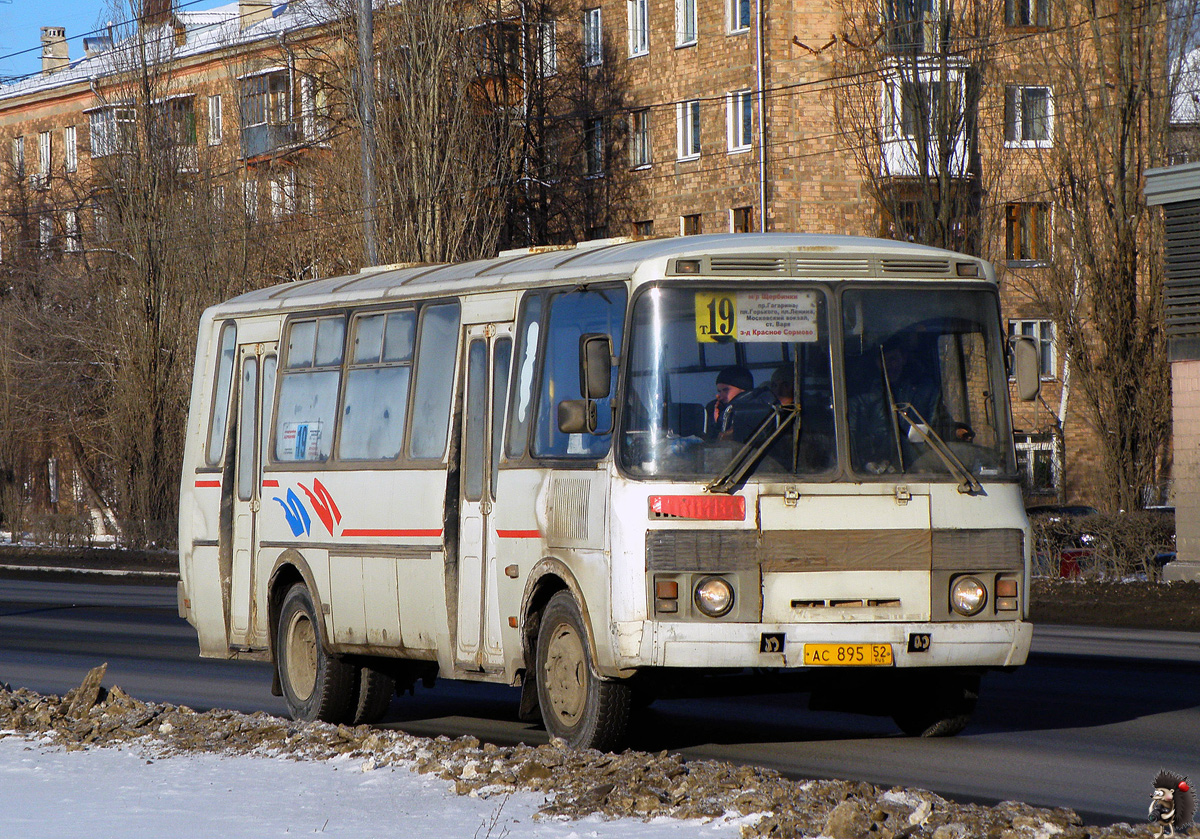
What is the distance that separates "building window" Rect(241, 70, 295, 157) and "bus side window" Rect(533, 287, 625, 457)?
4036 centimetres

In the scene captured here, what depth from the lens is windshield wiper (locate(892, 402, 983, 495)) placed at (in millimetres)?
10398

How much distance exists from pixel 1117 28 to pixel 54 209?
36900 millimetres

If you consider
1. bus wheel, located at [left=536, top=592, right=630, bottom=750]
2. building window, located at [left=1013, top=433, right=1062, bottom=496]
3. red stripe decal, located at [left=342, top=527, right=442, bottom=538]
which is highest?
red stripe decal, located at [left=342, top=527, right=442, bottom=538]

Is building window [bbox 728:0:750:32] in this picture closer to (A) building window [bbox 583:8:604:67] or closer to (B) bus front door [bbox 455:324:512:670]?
(A) building window [bbox 583:8:604:67]

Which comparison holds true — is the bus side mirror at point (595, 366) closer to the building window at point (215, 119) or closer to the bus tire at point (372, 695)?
the bus tire at point (372, 695)

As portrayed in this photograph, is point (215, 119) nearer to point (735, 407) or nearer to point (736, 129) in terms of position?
point (736, 129)

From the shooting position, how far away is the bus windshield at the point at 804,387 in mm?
10164

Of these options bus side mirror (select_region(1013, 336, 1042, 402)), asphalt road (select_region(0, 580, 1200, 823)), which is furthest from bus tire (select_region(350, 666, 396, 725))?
bus side mirror (select_region(1013, 336, 1042, 402))

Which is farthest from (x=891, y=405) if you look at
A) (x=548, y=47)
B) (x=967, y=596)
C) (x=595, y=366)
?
(x=548, y=47)

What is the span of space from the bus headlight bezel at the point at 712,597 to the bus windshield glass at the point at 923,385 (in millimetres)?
974

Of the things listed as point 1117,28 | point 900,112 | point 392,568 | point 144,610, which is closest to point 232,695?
point 392,568

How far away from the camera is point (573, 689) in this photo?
415 inches

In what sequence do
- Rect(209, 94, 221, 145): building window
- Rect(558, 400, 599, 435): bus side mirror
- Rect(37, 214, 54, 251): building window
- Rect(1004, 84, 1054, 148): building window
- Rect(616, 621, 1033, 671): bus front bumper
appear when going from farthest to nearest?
Rect(37, 214, 54, 251): building window → Rect(209, 94, 221, 145): building window → Rect(1004, 84, 1054, 148): building window → Rect(558, 400, 599, 435): bus side mirror → Rect(616, 621, 1033, 671): bus front bumper

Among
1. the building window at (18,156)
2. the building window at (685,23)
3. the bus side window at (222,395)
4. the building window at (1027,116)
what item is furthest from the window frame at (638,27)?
the bus side window at (222,395)
